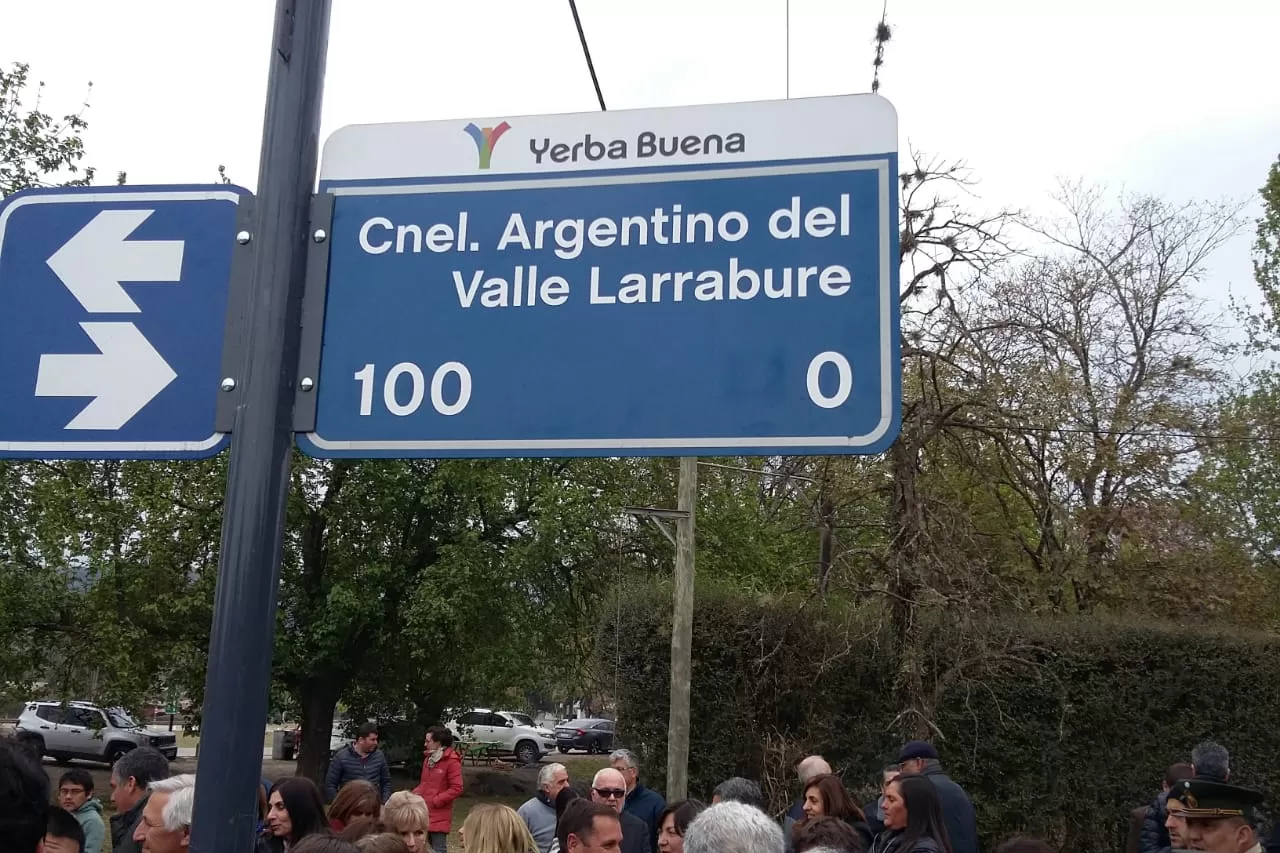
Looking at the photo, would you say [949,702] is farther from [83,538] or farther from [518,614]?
[83,538]

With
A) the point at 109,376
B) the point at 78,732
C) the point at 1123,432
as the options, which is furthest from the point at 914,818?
the point at 78,732

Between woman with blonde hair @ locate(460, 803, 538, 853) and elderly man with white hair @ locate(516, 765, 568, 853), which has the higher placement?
woman with blonde hair @ locate(460, 803, 538, 853)

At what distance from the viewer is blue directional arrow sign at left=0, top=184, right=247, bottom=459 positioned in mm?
2062

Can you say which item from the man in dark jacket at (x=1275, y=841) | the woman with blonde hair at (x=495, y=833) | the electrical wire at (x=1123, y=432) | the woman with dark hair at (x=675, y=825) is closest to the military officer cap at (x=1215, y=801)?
the man in dark jacket at (x=1275, y=841)

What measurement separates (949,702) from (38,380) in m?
12.5

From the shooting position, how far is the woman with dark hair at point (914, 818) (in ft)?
15.5

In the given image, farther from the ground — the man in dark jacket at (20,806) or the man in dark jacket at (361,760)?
the man in dark jacket at (20,806)

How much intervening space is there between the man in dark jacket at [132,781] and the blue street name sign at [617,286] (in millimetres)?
3855

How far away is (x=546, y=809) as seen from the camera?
23.2ft

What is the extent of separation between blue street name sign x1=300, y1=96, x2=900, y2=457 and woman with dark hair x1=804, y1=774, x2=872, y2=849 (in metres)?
4.35

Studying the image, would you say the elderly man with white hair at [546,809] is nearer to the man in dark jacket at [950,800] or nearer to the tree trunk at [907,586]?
the man in dark jacket at [950,800]

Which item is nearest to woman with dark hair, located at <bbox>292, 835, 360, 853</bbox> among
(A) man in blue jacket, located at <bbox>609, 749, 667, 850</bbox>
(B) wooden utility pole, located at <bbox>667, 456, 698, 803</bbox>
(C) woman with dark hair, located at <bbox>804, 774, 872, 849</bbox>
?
(C) woman with dark hair, located at <bbox>804, 774, 872, 849</bbox>

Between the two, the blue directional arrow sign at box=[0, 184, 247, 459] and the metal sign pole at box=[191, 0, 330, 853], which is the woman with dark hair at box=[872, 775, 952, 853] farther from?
the blue directional arrow sign at box=[0, 184, 247, 459]

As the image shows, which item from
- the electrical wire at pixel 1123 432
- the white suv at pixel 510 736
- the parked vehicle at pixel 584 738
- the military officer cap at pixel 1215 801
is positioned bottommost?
the parked vehicle at pixel 584 738
